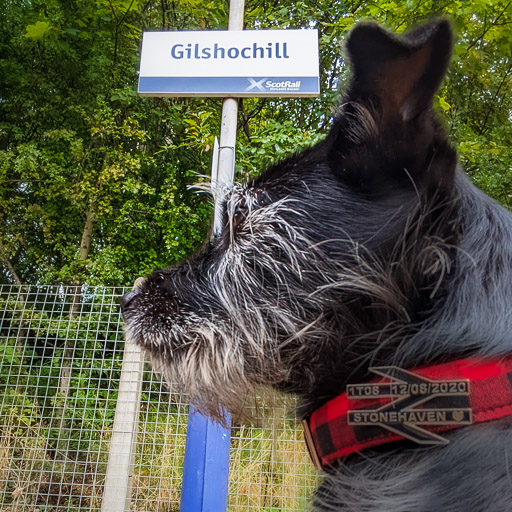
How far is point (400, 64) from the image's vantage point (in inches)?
40.5

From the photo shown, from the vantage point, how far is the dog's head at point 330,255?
109cm

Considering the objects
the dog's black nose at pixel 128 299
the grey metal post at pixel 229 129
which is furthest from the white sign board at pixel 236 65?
the dog's black nose at pixel 128 299

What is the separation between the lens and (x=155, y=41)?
3094mm

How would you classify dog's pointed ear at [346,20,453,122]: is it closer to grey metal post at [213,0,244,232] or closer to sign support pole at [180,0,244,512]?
sign support pole at [180,0,244,512]

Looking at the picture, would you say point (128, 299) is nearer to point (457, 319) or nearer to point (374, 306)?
point (374, 306)

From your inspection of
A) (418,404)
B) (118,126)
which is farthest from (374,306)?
(118,126)

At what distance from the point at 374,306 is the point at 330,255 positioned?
0.19 m

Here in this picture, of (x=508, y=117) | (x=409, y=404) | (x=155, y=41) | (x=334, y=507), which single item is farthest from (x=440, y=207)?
(x=508, y=117)

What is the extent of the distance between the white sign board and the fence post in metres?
1.95

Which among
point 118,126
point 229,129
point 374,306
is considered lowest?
point 374,306

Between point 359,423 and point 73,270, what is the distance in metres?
5.67

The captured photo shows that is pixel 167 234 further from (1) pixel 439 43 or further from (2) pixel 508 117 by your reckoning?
(2) pixel 508 117

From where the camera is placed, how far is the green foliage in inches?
231

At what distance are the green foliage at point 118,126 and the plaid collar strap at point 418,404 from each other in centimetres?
465
